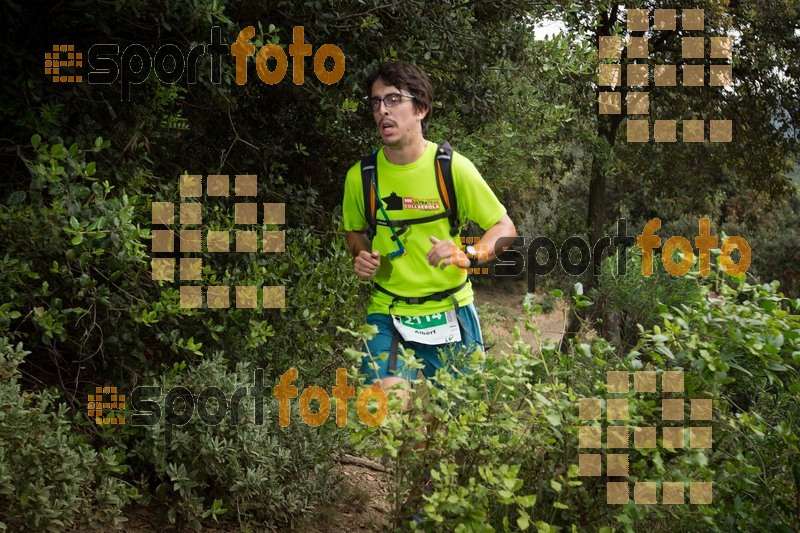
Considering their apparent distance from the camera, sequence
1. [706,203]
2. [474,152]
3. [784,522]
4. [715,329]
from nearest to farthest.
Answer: [784,522] < [715,329] < [474,152] < [706,203]

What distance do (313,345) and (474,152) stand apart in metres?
2.61

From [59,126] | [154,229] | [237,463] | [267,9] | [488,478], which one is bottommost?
[237,463]

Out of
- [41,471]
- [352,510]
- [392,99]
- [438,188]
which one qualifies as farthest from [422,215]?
[41,471]

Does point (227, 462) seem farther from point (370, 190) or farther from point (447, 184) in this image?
point (447, 184)

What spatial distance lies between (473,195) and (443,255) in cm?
46

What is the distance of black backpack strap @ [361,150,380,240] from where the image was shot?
4418 mm

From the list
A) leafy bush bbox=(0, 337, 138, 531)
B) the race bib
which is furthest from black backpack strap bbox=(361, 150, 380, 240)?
leafy bush bbox=(0, 337, 138, 531)

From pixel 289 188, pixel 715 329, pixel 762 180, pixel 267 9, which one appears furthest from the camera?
pixel 762 180

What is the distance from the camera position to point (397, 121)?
4.36 m

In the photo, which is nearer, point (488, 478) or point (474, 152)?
point (488, 478)

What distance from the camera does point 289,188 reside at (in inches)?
239

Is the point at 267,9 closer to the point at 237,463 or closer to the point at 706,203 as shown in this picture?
the point at 237,463

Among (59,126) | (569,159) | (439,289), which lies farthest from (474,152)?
(569,159)

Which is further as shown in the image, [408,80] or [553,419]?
[408,80]
